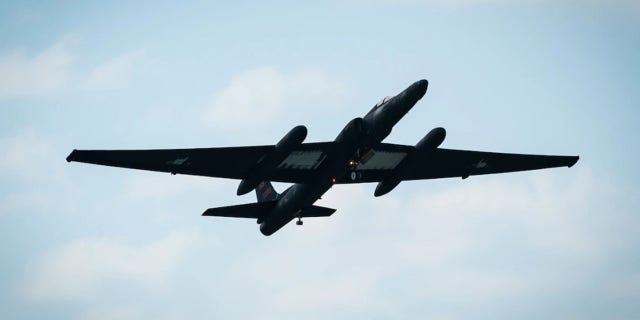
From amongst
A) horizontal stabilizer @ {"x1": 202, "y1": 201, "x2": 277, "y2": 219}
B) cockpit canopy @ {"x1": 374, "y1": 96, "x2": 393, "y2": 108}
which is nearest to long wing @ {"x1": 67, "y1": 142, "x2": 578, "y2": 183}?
horizontal stabilizer @ {"x1": 202, "y1": 201, "x2": 277, "y2": 219}

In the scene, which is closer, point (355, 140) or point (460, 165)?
point (355, 140)

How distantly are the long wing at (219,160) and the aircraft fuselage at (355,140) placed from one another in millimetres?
539

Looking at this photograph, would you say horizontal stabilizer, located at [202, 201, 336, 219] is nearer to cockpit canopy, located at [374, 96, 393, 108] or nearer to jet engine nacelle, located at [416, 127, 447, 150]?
jet engine nacelle, located at [416, 127, 447, 150]

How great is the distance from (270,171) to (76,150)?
10154mm

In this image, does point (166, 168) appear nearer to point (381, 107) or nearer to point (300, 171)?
point (300, 171)

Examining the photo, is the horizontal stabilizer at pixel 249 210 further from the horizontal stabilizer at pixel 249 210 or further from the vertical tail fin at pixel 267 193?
the vertical tail fin at pixel 267 193

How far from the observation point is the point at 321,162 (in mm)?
43719

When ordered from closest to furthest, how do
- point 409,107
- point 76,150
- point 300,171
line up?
point 76,150, point 409,107, point 300,171

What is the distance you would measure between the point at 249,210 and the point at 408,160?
367 inches

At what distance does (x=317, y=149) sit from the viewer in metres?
42.8

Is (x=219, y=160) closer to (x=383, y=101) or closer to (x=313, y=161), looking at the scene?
(x=313, y=161)

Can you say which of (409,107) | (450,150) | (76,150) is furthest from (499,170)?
(76,150)

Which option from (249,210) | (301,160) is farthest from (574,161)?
(249,210)

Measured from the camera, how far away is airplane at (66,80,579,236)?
40531mm
